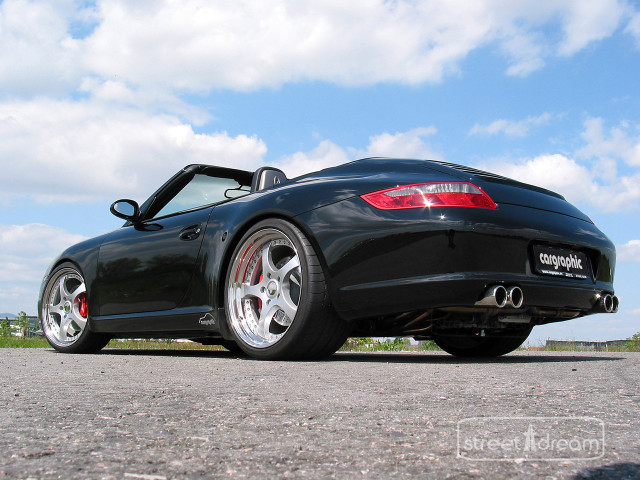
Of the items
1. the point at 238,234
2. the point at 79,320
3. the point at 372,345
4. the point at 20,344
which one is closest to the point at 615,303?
the point at 238,234

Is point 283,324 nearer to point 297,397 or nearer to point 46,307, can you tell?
point 297,397

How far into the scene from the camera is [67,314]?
6.07 metres

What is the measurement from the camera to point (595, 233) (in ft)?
14.0

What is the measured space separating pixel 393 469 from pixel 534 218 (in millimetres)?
2770

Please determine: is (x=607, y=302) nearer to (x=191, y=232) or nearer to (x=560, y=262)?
(x=560, y=262)

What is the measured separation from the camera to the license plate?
12.3ft

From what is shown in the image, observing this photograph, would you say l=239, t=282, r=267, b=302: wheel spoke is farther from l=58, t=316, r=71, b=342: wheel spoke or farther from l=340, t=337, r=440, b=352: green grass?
l=340, t=337, r=440, b=352: green grass

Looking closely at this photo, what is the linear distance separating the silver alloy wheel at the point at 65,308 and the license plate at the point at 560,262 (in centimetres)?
395

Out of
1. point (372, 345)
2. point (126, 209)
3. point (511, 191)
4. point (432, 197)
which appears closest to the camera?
point (432, 197)

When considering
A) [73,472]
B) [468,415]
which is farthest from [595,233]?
[73,472]

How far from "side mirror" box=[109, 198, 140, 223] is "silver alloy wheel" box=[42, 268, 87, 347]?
73 cm

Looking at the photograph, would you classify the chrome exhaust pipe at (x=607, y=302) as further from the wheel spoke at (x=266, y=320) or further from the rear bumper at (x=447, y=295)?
the wheel spoke at (x=266, y=320)

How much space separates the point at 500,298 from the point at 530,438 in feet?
6.36

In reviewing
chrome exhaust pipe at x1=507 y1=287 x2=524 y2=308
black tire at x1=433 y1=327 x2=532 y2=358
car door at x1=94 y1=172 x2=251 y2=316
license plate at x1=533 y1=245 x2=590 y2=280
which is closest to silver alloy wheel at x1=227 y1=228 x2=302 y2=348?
car door at x1=94 y1=172 x2=251 y2=316
